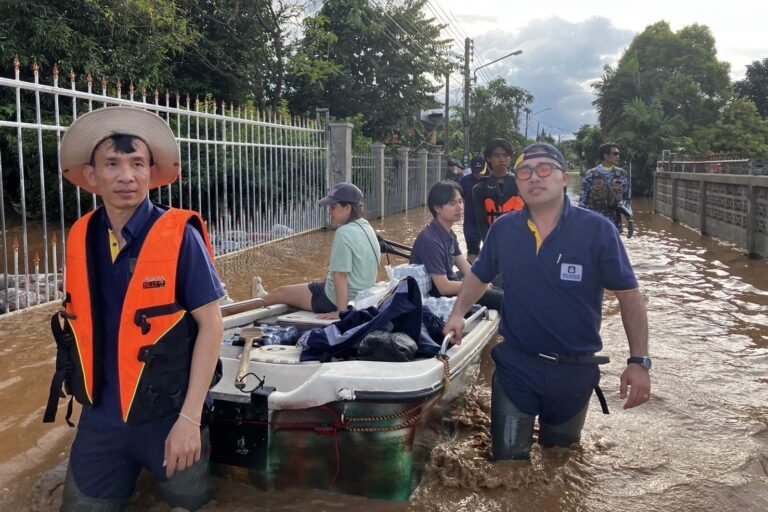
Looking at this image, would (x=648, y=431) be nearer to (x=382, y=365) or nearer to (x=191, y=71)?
(x=382, y=365)

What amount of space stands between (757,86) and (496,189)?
41.0 metres

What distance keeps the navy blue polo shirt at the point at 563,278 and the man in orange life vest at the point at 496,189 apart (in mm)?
2787

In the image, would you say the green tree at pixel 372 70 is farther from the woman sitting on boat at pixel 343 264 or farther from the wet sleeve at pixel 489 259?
the wet sleeve at pixel 489 259

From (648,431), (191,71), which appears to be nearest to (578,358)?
(648,431)

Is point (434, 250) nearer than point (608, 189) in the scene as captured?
Yes

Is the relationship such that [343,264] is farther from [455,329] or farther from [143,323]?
[143,323]

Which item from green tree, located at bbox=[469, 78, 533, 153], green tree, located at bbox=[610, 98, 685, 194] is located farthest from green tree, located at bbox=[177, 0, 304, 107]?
green tree, located at bbox=[469, 78, 533, 153]

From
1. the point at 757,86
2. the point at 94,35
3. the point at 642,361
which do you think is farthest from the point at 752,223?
the point at 757,86

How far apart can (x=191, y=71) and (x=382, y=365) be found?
15151 mm

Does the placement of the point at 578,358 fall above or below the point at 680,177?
below

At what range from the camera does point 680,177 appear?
17.4 meters

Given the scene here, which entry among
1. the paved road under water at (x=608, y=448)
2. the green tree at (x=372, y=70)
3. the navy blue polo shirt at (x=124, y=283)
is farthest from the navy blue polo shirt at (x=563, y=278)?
the green tree at (x=372, y=70)

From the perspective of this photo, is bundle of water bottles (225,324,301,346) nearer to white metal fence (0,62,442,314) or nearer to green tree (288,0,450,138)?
white metal fence (0,62,442,314)

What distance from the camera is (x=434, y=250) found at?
4781 mm
